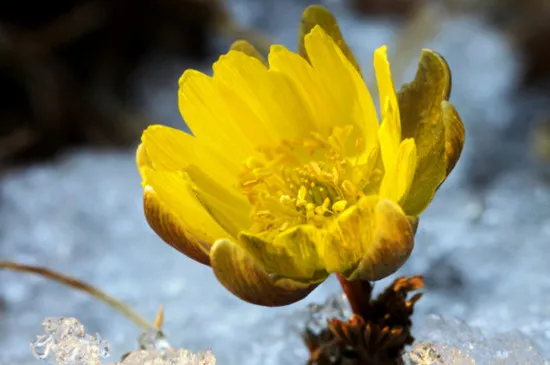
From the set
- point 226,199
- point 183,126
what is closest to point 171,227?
point 226,199

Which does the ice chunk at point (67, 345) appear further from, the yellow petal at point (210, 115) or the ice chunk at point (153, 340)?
the yellow petal at point (210, 115)

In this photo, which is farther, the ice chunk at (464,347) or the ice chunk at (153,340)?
the ice chunk at (153,340)

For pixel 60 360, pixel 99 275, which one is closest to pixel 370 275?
pixel 60 360

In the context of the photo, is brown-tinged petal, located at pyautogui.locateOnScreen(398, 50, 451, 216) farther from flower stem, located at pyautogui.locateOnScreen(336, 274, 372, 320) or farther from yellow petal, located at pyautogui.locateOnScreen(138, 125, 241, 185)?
yellow petal, located at pyautogui.locateOnScreen(138, 125, 241, 185)

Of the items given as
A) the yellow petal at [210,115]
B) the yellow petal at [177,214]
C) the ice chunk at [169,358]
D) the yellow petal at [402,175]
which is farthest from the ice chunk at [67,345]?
the yellow petal at [402,175]

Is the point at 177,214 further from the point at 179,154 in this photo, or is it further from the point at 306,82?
the point at 306,82

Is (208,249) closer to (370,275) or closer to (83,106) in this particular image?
(370,275)
